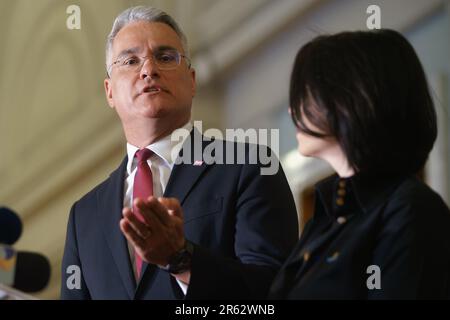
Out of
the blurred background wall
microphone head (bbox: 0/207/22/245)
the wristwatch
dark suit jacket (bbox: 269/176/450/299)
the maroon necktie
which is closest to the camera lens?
dark suit jacket (bbox: 269/176/450/299)

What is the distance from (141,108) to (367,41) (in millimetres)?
498

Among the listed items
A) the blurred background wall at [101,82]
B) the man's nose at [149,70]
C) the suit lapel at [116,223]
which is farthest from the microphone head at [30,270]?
the blurred background wall at [101,82]

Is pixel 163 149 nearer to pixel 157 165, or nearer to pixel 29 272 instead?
pixel 157 165

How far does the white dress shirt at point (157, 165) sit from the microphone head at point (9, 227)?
22cm

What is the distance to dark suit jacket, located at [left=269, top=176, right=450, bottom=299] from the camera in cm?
114

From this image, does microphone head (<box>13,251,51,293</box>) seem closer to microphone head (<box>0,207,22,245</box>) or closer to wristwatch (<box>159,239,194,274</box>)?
microphone head (<box>0,207,22,245</box>)

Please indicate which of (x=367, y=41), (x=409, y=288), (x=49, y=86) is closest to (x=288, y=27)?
(x=49, y=86)

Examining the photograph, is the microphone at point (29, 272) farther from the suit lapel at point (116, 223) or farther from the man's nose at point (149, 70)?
the man's nose at point (149, 70)

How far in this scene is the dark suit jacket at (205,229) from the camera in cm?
143

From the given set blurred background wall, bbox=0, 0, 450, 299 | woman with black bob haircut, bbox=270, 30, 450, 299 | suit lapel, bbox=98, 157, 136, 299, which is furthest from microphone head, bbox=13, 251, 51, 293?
blurred background wall, bbox=0, 0, 450, 299

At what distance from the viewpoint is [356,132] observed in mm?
1220

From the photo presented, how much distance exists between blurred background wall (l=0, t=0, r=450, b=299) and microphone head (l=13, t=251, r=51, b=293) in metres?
1.14

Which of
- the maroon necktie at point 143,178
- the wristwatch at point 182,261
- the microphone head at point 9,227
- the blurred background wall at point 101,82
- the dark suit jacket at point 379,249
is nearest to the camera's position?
the dark suit jacket at point 379,249
